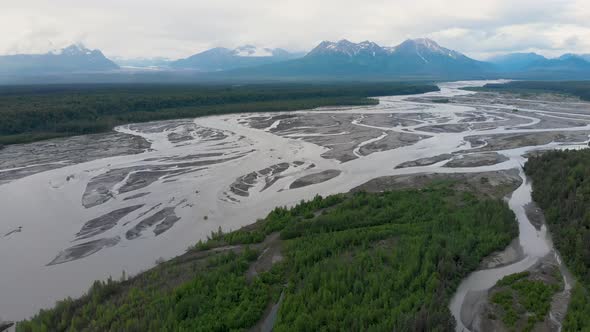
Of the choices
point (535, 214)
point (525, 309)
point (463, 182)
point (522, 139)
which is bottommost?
point (525, 309)

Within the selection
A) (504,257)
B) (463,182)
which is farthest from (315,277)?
(463,182)

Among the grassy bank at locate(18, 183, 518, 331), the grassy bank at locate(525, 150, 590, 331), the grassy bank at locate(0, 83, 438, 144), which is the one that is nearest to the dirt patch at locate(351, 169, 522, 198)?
the grassy bank at locate(525, 150, 590, 331)

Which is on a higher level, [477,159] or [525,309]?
[477,159]

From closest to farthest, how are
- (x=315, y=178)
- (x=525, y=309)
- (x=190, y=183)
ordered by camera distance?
(x=525, y=309) < (x=190, y=183) < (x=315, y=178)

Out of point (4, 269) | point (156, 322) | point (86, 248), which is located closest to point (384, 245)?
point (156, 322)

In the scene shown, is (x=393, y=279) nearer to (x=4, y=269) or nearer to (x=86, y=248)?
(x=86, y=248)

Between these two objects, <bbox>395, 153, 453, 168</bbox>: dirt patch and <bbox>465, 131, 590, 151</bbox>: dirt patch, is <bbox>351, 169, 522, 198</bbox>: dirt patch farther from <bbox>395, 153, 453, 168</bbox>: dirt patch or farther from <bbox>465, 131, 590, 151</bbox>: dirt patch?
<bbox>465, 131, 590, 151</bbox>: dirt patch

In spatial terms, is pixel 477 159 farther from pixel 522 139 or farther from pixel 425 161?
pixel 522 139
